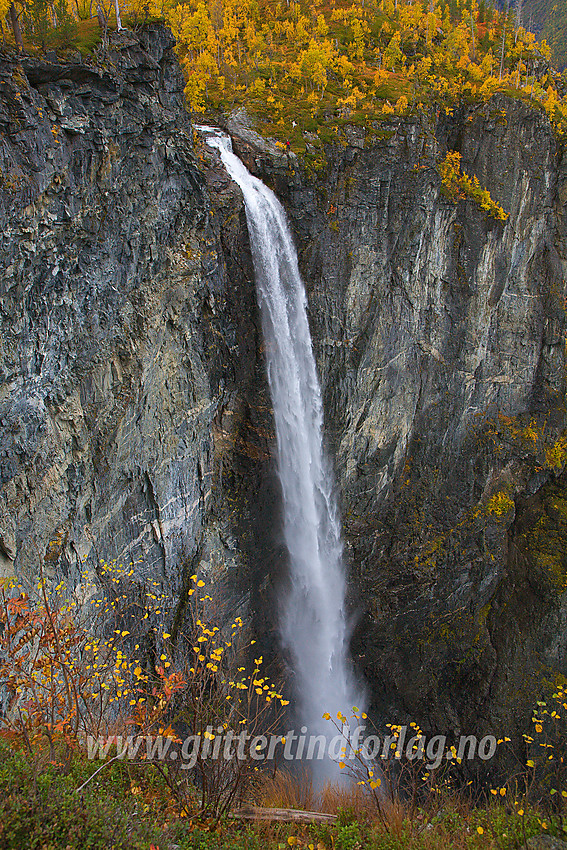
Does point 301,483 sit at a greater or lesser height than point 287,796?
lesser

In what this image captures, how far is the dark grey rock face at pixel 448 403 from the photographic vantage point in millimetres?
22016

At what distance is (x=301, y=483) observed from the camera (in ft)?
70.9

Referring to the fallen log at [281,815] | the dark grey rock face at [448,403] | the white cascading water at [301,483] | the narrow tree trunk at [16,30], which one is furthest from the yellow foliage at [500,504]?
the narrow tree trunk at [16,30]

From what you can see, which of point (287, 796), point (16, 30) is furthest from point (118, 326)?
point (287, 796)

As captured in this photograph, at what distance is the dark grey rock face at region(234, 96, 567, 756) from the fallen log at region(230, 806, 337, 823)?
15.8m

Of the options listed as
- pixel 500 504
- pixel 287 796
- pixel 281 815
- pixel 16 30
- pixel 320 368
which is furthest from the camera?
A: pixel 500 504

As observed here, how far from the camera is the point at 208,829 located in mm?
7230

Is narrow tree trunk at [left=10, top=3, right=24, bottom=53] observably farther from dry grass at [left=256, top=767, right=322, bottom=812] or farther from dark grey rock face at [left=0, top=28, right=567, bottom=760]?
dry grass at [left=256, top=767, right=322, bottom=812]

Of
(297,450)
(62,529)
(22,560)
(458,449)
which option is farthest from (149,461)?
(458,449)

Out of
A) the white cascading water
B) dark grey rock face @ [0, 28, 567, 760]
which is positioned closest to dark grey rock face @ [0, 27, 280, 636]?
dark grey rock face @ [0, 28, 567, 760]

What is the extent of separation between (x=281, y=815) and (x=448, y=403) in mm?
21384

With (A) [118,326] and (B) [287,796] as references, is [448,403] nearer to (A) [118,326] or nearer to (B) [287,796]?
(A) [118,326]

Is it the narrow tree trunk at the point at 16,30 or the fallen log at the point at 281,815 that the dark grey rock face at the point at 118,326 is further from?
the fallen log at the point at 281,815

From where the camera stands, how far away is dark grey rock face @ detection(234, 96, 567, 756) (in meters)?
22.0
